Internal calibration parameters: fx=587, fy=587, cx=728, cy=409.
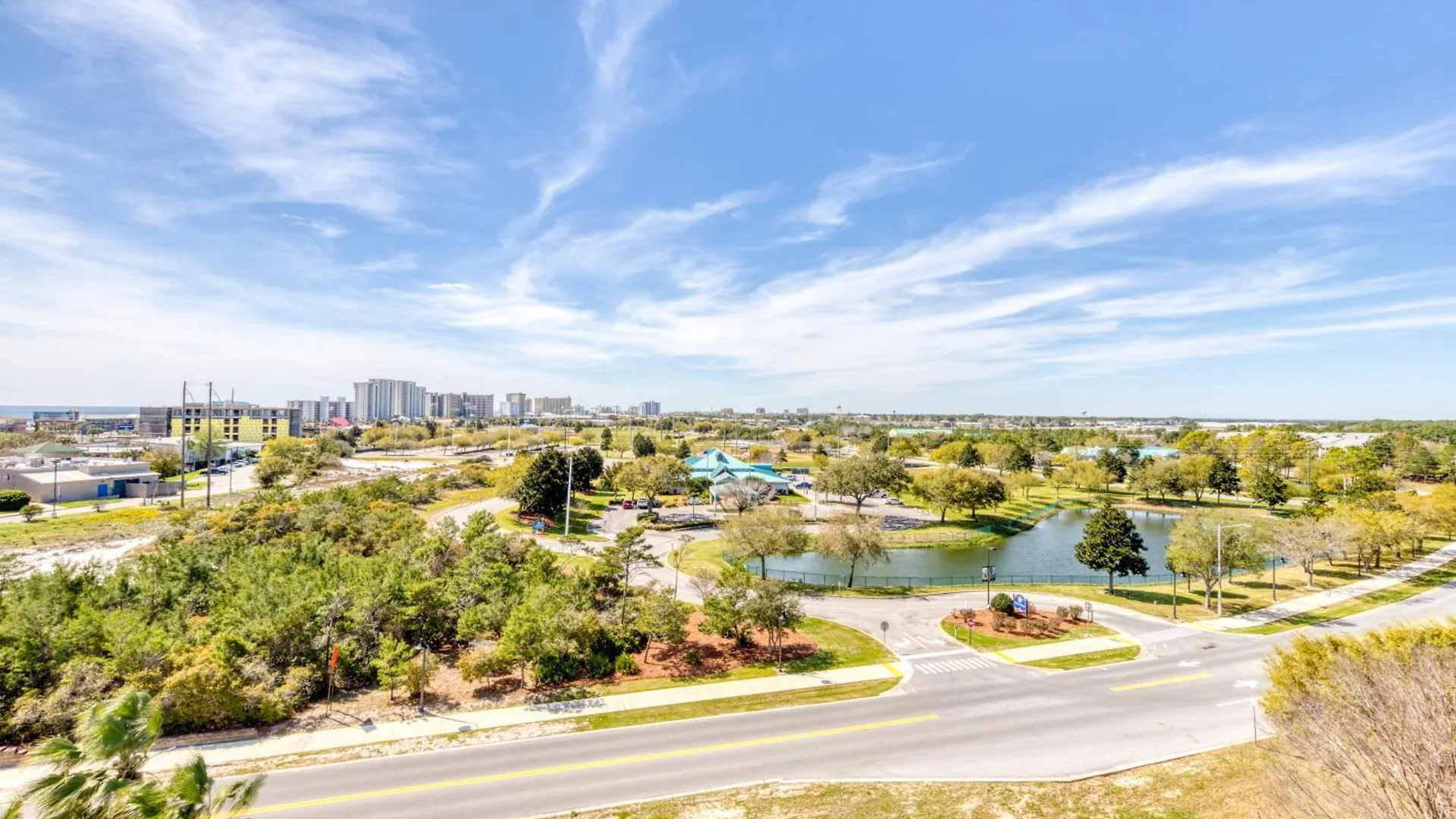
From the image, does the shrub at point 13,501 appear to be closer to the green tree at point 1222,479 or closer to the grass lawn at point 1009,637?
the grass lawn at point 1009,637

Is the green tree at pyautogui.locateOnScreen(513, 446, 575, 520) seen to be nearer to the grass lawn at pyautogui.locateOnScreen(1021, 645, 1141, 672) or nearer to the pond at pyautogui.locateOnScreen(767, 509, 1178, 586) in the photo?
the pond at pyautogui.locateOnScreen(767, 509, 1178, 586)

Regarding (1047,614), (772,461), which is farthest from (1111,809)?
(772,461)

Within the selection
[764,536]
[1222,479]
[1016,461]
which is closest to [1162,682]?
[764,536]

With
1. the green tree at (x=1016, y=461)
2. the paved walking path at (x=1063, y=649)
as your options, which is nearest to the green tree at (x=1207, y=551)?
the paved walking path at (x=1063, y=649)

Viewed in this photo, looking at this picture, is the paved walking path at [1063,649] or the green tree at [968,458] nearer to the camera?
the paved walking path at [1063,649]

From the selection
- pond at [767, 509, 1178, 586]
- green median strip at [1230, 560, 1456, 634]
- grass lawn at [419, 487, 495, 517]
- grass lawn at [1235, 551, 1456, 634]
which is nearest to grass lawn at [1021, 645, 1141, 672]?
green median strip at [1230, 560, 1456, 634]

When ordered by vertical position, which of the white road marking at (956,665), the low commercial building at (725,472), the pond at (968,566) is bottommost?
the pond at (968,566)
